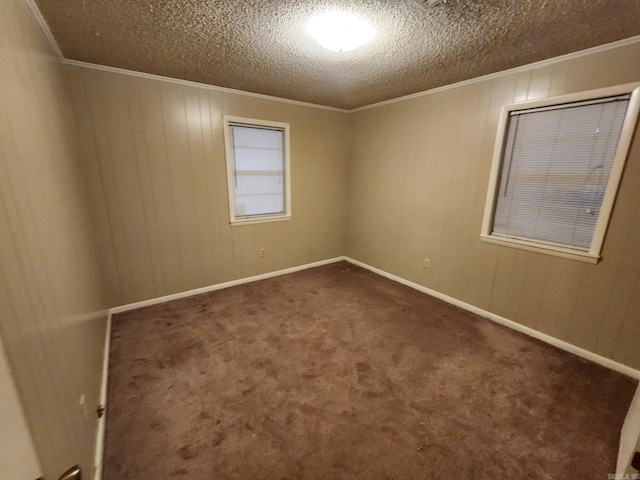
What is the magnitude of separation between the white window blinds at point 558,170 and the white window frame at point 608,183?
48mm

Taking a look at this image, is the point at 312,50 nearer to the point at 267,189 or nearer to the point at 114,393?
the point at 267,189

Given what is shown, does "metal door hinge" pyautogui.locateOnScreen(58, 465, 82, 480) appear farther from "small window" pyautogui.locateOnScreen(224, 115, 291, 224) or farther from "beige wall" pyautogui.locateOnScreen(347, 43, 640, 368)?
"beige wall" pyautogui.locateOnScreen(347, 43, 640, 368)

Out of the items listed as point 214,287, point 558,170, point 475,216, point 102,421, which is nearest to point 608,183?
point 558,170

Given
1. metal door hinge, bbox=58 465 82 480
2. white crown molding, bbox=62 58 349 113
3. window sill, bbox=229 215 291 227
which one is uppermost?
white crown molding, bbox=62 58 349 113

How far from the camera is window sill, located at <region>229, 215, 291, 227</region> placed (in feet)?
11.6

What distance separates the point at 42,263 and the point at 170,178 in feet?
7.20

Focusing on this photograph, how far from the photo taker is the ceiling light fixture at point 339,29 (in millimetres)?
1717

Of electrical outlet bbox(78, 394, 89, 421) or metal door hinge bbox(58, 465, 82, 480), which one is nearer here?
metal door hinge bbox(58, 465, 82, 480)

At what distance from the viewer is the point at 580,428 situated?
1655 millimetres

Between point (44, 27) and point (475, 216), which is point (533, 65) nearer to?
point (475, 216)

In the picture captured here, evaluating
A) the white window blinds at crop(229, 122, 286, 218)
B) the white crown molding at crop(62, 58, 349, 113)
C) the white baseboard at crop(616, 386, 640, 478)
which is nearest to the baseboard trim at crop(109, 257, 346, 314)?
the white window blinds at crop(229, 122, 286, 218)

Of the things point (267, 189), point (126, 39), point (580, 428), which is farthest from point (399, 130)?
point (580, 428)

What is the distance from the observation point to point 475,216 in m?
2.93

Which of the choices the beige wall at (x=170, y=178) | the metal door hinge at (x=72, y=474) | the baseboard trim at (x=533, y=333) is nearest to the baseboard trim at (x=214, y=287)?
the beige wall at (x=170, y=178)
